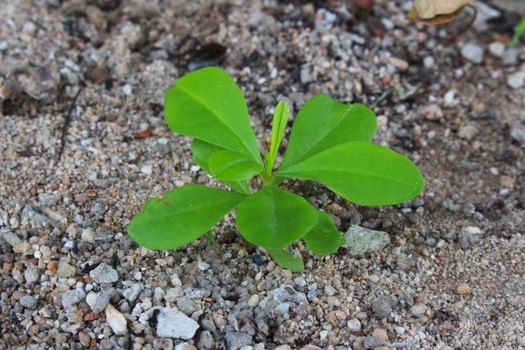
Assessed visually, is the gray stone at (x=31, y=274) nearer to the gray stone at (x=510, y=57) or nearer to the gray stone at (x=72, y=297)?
the gray stone at (x=72, y=297)

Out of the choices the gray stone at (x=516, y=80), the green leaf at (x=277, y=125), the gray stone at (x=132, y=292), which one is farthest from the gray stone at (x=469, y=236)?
the gray stone at (x=132, y=292)

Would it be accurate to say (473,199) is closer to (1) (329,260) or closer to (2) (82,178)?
(1) (329,260)

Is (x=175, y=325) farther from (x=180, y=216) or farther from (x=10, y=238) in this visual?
(x=10, y=238)

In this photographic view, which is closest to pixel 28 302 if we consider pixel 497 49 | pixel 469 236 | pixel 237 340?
pixel 237 340

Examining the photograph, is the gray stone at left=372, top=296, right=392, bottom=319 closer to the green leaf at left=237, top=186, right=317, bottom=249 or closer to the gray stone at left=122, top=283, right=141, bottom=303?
the green leaf at left=237, top=186, right=317, bottom=249

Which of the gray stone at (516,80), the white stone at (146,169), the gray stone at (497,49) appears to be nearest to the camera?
the white stone at (146,169)

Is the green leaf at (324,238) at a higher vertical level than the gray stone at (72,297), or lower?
higher

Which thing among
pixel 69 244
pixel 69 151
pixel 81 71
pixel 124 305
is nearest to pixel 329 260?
pixel 124 305
